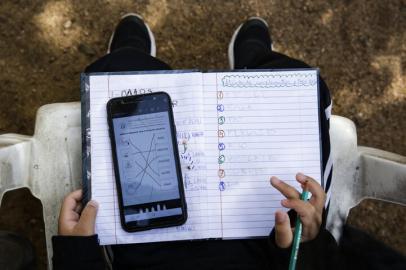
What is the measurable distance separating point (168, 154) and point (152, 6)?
68cm

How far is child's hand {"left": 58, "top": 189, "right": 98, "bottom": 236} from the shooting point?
0.80 meters

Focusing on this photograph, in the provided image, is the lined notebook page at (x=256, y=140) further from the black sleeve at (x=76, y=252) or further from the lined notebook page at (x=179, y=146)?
the black sleeve at (x=76, y=252)

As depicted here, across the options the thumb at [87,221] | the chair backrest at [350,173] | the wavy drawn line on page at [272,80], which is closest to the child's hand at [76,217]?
the thumb at [87,221]

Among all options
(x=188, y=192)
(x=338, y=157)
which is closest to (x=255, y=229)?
(x=188, y=192)

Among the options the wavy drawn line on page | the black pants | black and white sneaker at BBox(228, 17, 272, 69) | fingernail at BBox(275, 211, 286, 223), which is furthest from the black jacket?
black and white sneaker at BBox(228, 17, 272, 69)

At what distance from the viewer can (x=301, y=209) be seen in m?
0.78

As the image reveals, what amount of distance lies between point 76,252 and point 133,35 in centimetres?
66

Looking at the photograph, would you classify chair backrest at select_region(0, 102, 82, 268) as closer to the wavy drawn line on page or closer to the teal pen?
the wavy drawn line on page

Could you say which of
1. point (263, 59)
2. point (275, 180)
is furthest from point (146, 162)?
point (263, 59)

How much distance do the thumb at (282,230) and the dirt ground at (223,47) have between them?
651mm

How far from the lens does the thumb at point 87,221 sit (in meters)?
0.80

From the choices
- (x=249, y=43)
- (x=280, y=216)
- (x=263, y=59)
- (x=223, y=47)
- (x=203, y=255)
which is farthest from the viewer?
(x=223, y=47)

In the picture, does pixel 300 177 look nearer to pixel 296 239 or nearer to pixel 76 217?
pixel 296 239

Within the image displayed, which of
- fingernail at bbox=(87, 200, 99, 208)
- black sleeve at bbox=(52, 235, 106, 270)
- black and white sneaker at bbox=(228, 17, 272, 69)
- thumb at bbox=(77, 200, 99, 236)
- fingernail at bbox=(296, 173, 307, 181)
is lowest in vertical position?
black sleeve at bbox=(52, 235, 106, 270)
